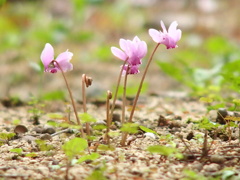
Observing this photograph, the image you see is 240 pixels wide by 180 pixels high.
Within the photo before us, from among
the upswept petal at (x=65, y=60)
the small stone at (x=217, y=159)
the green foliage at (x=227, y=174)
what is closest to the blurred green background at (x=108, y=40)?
the upswept petal at (x=65, y=60)

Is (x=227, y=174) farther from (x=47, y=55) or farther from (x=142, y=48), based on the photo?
(x=47, y=55)

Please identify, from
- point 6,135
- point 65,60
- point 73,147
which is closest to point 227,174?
point 73,147

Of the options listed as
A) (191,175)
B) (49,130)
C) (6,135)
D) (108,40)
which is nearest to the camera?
(191,175)

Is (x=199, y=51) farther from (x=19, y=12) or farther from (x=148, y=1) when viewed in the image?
(x=19, y=12)

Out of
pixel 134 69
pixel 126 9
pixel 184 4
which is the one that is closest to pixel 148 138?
pixel 134 69

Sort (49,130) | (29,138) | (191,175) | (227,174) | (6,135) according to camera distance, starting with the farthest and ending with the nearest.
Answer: (49,130) → (29,138) → (6,135) → (227,174) → (191,175)

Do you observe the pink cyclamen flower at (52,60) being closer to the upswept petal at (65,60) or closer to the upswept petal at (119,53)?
the upswept petal at (65,60)
